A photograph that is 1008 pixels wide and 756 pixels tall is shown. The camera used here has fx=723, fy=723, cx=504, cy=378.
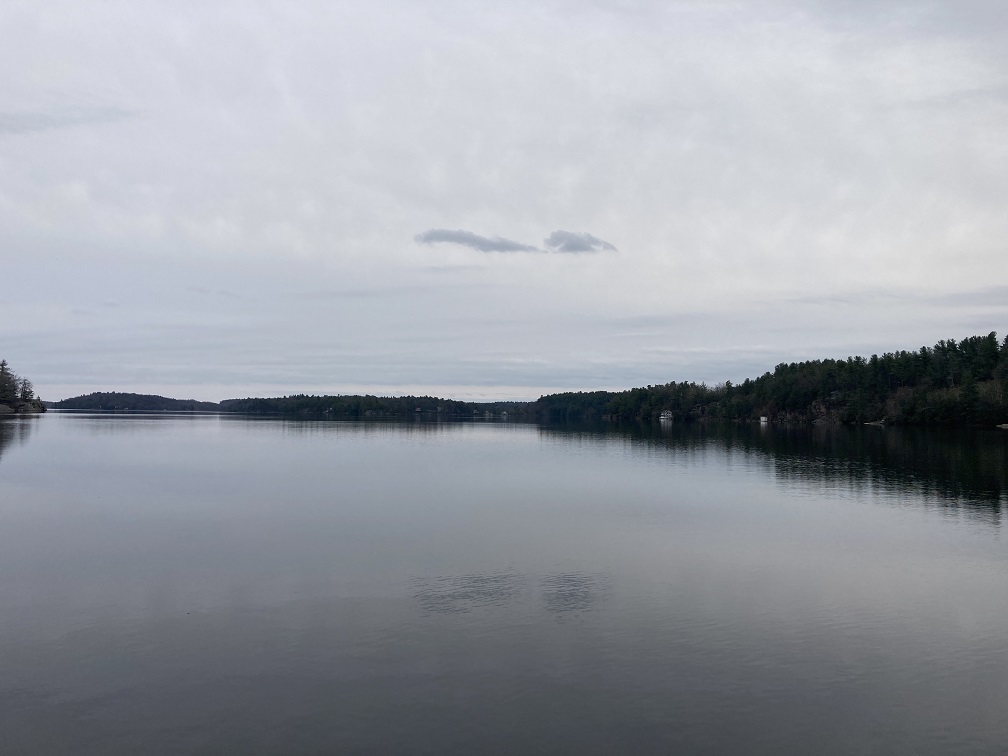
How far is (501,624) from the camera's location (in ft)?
54.2

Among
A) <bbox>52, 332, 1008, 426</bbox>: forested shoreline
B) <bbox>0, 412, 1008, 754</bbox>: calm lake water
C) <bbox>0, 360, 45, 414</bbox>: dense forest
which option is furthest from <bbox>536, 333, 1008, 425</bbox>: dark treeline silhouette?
<bbox>0, 360, 45, 414</bbox>: dense forest

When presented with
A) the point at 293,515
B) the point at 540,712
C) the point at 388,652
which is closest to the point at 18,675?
the point at 388,652

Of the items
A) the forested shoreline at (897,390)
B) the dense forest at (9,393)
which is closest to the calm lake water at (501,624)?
the forested shoreline at (897,390)

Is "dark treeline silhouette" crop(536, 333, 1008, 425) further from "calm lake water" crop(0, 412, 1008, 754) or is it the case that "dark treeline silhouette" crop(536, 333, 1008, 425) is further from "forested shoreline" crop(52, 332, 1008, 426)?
"calm lake water" crop(0, 412, 1008, 754)

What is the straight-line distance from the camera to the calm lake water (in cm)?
1156

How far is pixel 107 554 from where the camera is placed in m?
23.6

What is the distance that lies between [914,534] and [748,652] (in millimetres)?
16898

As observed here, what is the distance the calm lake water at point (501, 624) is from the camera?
11562 millimetres

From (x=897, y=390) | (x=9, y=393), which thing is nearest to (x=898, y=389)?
(x=897, y=390)

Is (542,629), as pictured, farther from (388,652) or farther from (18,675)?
(18,675)

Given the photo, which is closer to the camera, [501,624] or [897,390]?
[501,624]

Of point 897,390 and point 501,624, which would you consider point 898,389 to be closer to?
point 897,390

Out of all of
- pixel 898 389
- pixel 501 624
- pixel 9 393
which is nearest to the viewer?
pixel 501 624

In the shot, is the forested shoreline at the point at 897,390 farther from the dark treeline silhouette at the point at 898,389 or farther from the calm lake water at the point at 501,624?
the calm lake water at the point at 501,624
